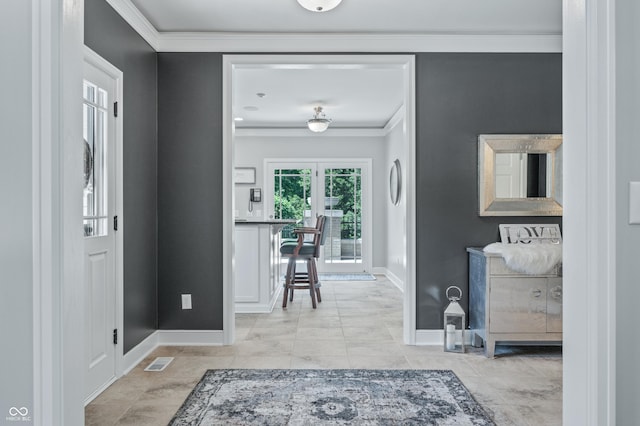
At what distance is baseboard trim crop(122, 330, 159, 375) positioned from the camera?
3.06 metres

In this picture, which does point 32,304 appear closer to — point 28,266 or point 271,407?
point 28,266

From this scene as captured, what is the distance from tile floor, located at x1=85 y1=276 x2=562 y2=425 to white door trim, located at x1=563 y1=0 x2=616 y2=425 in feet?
4.34

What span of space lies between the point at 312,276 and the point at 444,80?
2590 mm

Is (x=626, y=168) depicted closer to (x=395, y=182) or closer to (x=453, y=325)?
(x=453, y=325)

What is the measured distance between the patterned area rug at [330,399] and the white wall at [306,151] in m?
4.92

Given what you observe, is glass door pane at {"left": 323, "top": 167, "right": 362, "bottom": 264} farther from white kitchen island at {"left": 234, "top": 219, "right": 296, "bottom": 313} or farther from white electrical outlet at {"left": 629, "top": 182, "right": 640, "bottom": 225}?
white electrical outlet at {"left": 629, "top": 182, "right": 640, "bottom": 225}

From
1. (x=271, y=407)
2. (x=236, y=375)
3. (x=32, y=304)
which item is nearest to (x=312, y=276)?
(x=236, y=375)

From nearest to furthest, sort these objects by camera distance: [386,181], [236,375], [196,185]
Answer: [236,375] → [196,185] → [386,181]

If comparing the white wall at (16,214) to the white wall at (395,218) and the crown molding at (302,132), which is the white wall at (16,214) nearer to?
the white wall at (395,218)

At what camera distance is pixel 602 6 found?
1.16 meters

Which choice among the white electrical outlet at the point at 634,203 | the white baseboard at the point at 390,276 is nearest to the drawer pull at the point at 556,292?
the white electrical outlet at the point at 634,203

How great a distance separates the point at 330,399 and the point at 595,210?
74.3 inches

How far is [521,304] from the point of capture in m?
3.32

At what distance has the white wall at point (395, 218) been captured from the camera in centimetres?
646
